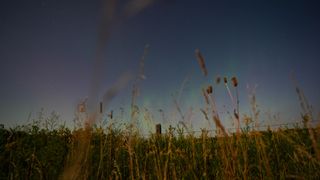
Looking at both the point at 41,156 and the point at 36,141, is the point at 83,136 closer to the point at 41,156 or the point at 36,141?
the point at 41,156

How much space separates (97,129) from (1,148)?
1670mm

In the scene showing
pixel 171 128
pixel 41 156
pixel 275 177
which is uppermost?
pixel 171 128

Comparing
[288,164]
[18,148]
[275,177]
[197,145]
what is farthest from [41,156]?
[288,164]

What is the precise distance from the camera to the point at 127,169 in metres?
3.63

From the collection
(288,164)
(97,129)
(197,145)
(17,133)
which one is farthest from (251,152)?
(17,133)

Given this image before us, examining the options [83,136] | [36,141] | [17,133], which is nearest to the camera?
[83,136]

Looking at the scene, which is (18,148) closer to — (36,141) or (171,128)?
(36,141)

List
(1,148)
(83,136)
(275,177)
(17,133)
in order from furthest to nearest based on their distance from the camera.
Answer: (17,133) < (1,148) < (275,177) < (83,136)

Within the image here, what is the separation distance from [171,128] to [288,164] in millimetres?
1918

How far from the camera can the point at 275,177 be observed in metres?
2.75

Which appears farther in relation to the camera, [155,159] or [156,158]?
[156,158]

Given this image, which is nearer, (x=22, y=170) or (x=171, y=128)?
(x=22, y=170)

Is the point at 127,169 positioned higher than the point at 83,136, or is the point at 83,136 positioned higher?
the point at 83,136

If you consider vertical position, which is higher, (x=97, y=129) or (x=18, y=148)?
(x=97, y=129)
